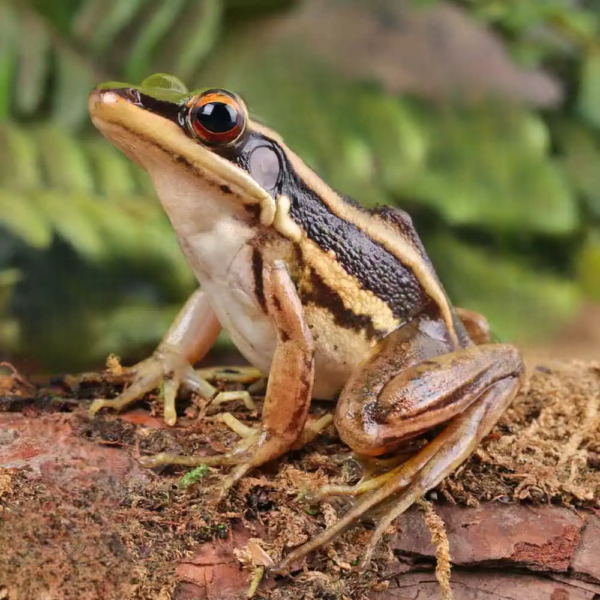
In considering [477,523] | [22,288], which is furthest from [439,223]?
[477,523]

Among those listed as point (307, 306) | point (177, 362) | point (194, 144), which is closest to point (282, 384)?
point (307, 306)

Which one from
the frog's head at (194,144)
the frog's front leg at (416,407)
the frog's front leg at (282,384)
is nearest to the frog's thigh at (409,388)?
the frog's front leg at (416,407)

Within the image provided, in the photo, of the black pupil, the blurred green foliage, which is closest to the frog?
the black pupil

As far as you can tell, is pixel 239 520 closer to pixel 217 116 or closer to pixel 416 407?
pixel 416 407

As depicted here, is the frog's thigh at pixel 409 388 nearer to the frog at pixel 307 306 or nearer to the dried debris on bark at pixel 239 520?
the frog at pixel 307 306

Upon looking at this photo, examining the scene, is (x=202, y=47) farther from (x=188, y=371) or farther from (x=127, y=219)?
(x=188, y=371)
